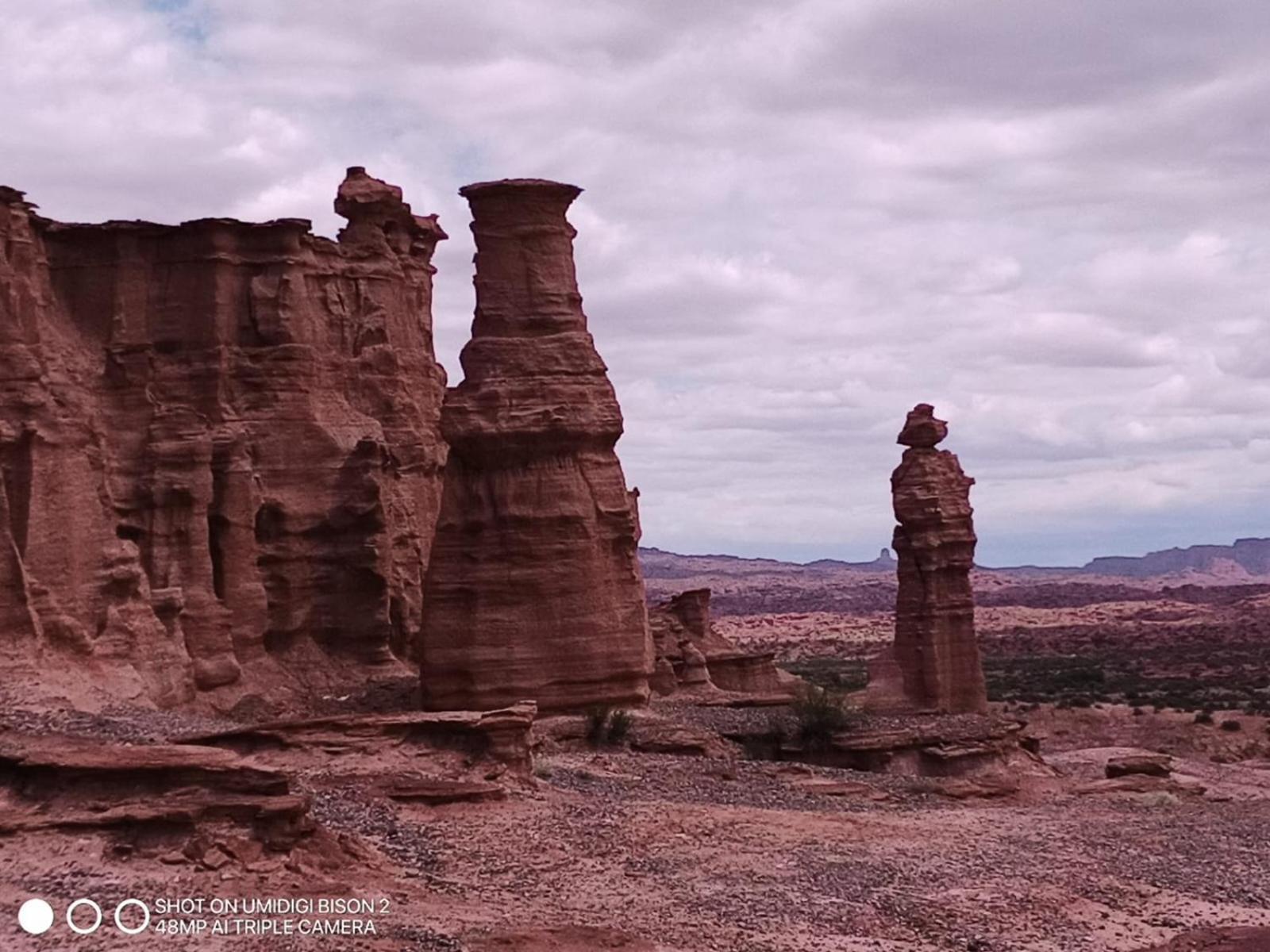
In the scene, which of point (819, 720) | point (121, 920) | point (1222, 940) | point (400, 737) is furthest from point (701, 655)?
point (121, 920)

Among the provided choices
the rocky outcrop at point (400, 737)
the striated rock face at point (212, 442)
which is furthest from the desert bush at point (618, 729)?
the striated rock face at point (212, 442)

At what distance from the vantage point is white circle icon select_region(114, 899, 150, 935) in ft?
49.1

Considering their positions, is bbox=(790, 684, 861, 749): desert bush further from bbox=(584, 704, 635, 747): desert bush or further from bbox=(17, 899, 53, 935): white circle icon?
bbox=(17, 899, 53, 935): white circle icon

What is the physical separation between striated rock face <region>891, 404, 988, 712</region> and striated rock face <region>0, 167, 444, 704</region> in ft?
40.5

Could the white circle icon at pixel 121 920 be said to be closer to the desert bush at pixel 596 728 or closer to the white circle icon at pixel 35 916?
the white circle icon at pixel 35 916

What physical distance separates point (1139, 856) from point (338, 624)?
69.2 ft

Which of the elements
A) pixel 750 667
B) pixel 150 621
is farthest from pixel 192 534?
pixel 750 667

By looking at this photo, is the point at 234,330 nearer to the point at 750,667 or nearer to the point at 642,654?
the point at 642,654

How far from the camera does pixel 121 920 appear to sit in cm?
1514

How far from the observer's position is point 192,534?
36.8 metres

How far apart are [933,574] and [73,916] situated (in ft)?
107

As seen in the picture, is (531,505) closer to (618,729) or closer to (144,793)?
(618,729)

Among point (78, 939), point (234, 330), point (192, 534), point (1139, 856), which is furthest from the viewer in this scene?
point (234, 330)

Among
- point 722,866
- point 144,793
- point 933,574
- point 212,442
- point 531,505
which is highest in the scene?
point 212,442
